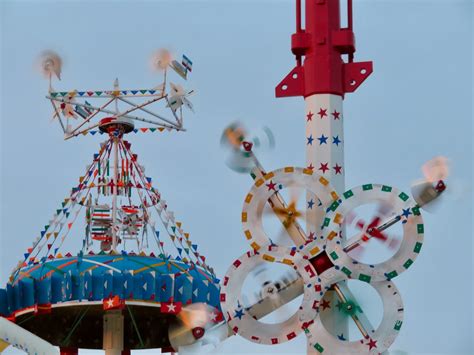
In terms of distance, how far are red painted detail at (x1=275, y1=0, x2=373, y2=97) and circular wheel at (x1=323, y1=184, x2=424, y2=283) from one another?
15.1ft

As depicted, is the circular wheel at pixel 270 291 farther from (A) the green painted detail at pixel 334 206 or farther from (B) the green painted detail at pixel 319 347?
(A) the green painted detail at pixel 334 206

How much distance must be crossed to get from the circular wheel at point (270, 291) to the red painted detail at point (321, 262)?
12cm

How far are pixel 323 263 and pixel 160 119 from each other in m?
13.9

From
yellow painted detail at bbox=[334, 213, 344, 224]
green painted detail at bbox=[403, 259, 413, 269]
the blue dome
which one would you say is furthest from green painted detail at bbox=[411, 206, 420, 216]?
the blue dome

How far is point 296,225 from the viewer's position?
3300cm

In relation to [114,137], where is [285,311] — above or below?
below

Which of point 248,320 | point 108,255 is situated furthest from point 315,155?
point 108,255

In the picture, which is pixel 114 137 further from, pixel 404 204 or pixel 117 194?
pixel 404 204

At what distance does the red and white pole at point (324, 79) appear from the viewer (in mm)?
35219

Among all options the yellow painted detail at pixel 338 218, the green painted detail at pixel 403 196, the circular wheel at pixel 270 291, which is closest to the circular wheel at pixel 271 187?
the circular wheel at pixel 270 291

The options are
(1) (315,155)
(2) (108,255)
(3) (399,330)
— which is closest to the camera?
(3) (399,330)

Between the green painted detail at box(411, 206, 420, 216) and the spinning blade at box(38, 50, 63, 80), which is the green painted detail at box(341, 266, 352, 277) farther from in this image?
the spinning blade at box(38, 50, 63, 80)

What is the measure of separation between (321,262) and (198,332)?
3.55m

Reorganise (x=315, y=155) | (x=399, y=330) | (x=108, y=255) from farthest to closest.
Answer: (x=108, y=255) → (x=315, y=155) → (x=399, y=330)
